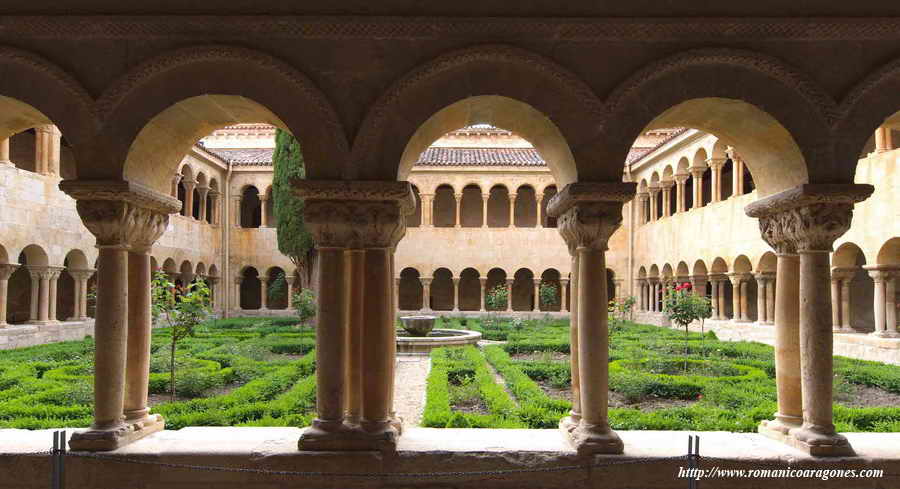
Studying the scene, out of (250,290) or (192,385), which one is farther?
(250,290)

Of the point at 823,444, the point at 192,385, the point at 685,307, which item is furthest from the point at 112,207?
the point at 685,307

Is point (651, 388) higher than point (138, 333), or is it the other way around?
point (138, 333)

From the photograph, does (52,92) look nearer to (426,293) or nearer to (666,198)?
(666,198)

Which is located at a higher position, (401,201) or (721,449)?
(401,201)

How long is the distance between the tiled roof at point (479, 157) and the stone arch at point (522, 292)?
17.8 feet

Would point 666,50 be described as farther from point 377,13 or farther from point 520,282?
point 520,282

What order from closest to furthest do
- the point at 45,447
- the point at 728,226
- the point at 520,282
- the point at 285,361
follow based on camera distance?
the point at 45,447
the point at 285,361
the point at 728,226
the point at 520,282

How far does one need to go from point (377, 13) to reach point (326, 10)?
41 cm

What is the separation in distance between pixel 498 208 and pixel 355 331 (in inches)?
977

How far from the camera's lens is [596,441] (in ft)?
16.5

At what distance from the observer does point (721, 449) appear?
16.9ft

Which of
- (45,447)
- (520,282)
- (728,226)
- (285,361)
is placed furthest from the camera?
(520,282)

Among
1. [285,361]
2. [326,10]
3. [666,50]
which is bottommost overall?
[285,361]

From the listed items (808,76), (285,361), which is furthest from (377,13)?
(285,361)
